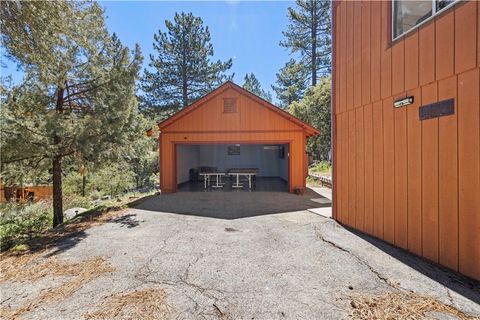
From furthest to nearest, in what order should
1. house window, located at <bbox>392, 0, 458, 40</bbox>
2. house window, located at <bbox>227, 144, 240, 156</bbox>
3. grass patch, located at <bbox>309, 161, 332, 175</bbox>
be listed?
grass patch, located at <bbox>309, 161, 332, 175</bbox> → house window, located at <bbox>227, 144, 240, 156</bbox> → house window, located at <bbox>392, 0, 458, 40</bbox>

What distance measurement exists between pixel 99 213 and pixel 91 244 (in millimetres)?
2873

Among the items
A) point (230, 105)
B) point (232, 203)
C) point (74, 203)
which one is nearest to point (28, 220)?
point (74, 203)

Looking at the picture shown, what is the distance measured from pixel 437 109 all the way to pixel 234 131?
25.1ft

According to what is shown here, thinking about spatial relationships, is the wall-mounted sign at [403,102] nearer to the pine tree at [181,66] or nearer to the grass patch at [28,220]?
the grass patch at [28,220]

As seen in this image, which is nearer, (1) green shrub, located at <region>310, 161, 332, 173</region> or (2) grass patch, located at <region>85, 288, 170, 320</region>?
(2) grass patch, located at <region>85, 288, 170, 320</region>

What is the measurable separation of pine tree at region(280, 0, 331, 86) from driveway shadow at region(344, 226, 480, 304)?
86.2 feet

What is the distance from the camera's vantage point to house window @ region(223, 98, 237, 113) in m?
10.6

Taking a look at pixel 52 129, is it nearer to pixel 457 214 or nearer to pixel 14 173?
pixel 14 173

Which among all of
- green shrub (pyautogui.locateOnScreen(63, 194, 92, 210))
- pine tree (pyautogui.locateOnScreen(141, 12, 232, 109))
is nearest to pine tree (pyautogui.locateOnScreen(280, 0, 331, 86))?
pine tree (pyautogui.locateOnScreen(141, 12, 232, 109))

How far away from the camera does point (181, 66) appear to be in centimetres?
2277

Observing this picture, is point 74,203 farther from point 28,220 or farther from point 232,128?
point 232,128

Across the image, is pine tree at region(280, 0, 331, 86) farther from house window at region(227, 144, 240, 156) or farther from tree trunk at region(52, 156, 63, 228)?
tree trunk at region(52, 156, 63, 228)

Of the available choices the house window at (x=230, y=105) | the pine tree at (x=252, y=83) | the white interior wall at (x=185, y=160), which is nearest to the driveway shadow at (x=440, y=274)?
the house window at (x=230, y=105)

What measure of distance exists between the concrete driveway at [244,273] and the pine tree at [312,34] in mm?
25542
